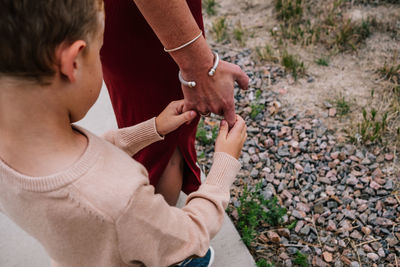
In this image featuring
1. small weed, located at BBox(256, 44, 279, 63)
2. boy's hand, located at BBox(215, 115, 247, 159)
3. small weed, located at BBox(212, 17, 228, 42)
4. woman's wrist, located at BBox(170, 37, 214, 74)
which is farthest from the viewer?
small weed, located at BBox(212, 17, 228, 42)

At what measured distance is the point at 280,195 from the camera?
2363 mm

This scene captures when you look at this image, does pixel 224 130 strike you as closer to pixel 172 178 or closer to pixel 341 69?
pixel 172 178

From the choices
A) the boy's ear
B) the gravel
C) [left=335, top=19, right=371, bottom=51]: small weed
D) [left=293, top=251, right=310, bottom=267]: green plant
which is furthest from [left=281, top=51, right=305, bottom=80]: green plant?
the boy's ear

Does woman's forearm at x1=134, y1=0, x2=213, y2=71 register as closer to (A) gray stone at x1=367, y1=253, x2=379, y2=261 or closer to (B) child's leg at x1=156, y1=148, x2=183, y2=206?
(B) child's leg at x1=156, y1=148, x2=183, y2=206

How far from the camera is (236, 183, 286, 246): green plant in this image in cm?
208

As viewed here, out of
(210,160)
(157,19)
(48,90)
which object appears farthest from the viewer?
(210,160)

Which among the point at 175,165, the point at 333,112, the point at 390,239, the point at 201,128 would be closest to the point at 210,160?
the point at 201,128

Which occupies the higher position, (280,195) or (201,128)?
(201,128)

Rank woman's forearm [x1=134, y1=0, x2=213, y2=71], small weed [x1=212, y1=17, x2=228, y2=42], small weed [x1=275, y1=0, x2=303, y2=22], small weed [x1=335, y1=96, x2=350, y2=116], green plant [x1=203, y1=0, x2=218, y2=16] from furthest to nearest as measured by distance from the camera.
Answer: green plant [x1=203, y1=0, x2=218, y2=16] < small weed [x1=212, y1=17, x2=228, y2=42] < small weed [x1=275, y1=0, x2=303, y2=22] < small weed [x1=335, y1=96, x2=350, y2=116] < woman's forearm [x1=134, y1=0, x2=213, y2=71]

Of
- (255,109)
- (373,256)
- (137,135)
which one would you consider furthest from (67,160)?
(255,109)

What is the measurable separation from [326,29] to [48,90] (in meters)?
3.05

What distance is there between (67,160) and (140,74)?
2.21ft

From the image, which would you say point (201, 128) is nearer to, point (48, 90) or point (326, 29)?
point (326, 29)

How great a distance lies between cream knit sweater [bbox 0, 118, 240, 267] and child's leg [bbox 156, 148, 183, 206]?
28.2 inches
